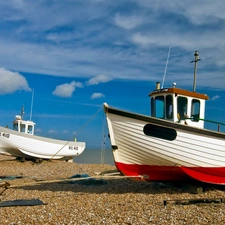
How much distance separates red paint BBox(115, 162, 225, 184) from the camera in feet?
30.8

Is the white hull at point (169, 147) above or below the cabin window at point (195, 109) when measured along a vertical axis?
below

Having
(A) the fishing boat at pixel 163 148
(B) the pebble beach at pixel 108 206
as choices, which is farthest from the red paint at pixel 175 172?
(B) the pebble beach at pixel 108 206

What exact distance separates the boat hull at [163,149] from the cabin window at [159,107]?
1260 millimetres

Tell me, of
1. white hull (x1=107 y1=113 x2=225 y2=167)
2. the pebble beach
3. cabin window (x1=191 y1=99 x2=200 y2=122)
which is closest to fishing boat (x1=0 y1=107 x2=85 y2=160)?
the pebble beach

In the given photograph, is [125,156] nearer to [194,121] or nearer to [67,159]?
[194,121]

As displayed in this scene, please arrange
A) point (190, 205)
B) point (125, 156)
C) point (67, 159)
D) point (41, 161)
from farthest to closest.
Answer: point (67, 159), point (41, 161), point (125, 156), point (190, 205)

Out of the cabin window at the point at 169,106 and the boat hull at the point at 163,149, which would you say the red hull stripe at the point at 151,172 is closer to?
the boat hull at the point at 163,149

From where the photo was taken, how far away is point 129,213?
23.5ft

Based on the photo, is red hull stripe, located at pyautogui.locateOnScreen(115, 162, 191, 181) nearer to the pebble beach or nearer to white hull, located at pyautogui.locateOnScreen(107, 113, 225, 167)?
white hull, located at pyautogui.locateOnScreen(107, 113, 225, 167)

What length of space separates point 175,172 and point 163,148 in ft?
2.76

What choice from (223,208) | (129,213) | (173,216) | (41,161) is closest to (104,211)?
(129,213)

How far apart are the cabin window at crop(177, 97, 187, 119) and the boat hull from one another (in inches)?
48.1

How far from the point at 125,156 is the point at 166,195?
5.33 feet

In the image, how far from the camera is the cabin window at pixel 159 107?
34.1ft
